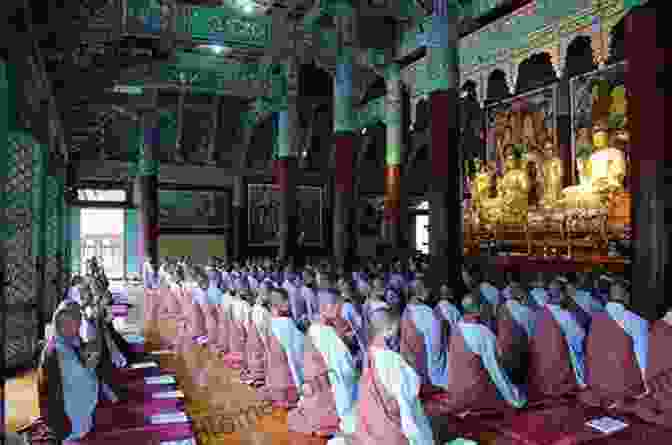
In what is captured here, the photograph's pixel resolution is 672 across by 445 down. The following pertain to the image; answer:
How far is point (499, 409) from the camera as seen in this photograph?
5645mm

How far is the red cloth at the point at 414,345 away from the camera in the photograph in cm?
677

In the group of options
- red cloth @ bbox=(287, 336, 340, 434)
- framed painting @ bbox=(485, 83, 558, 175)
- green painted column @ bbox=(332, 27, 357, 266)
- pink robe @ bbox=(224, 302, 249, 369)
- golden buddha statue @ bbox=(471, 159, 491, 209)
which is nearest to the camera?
red cloth @ bbox=(287, 336, 340, 434)

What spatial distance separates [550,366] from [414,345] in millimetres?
1638

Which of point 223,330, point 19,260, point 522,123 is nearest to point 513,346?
point 223,330

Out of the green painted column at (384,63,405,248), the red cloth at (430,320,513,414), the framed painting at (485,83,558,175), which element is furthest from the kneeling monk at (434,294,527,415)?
the framed painting at (485,83,558,175)

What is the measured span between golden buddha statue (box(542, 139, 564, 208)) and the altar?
0.03m

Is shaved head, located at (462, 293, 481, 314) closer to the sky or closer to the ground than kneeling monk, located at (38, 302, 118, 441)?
closer to the sky

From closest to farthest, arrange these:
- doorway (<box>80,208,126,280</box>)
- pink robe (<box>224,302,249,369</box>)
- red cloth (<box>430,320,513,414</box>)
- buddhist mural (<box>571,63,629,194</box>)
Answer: red cloth (<box>430,320,513,414</box>), pink robe (<box>224,302,249,369</box>), buddhist mural (<box>571,63,629,194</box>), doorway (<box>80,208,126,280</box>)

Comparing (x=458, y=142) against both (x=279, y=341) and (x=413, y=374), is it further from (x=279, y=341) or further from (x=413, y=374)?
(x=413, y=374)

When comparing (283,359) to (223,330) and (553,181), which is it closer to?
(223,330)

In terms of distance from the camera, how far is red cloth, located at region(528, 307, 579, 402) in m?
A: 6.14

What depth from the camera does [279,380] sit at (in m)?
6.29

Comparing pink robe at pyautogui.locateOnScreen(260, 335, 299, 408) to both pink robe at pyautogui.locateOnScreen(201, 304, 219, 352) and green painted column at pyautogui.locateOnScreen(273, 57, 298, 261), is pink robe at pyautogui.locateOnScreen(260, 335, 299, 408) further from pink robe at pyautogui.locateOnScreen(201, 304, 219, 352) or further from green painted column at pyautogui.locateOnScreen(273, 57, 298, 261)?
green painted column at pyautogui.locateOnScreen(273, 57, 298, 261)

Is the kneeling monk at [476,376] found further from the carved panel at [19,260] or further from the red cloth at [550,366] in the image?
the carved panel at [19,260]
